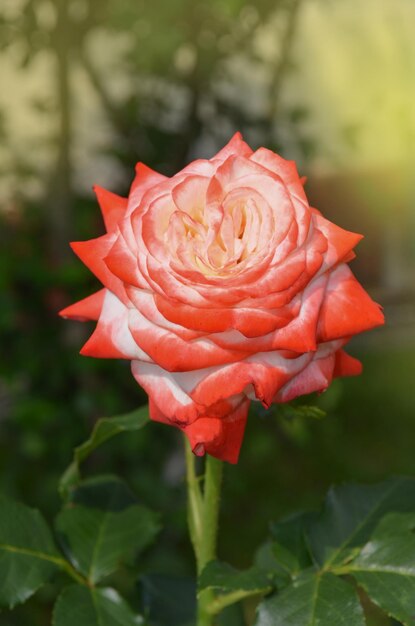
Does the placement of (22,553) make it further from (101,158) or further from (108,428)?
(101,158)

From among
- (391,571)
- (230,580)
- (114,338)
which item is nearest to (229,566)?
(230,580)

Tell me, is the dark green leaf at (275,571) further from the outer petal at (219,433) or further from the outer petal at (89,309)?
the outer petal at (89,309)

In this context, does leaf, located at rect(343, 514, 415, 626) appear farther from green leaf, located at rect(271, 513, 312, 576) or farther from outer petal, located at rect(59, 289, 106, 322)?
outer petal, located at rect(59, 289, 106, 322)

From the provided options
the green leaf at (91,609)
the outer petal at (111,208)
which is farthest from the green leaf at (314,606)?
the outer petal at (111,208)

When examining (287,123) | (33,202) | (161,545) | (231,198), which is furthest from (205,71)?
(231,198)

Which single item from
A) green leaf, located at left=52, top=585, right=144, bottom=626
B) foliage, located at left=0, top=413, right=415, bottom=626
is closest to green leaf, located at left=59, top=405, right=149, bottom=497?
foliage, located at left=0, top=413, right=415, bottom=626

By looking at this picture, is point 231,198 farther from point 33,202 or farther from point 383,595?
point 33,202

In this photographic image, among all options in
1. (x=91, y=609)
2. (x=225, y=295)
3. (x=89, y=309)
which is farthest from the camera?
(x=91, y=609)
